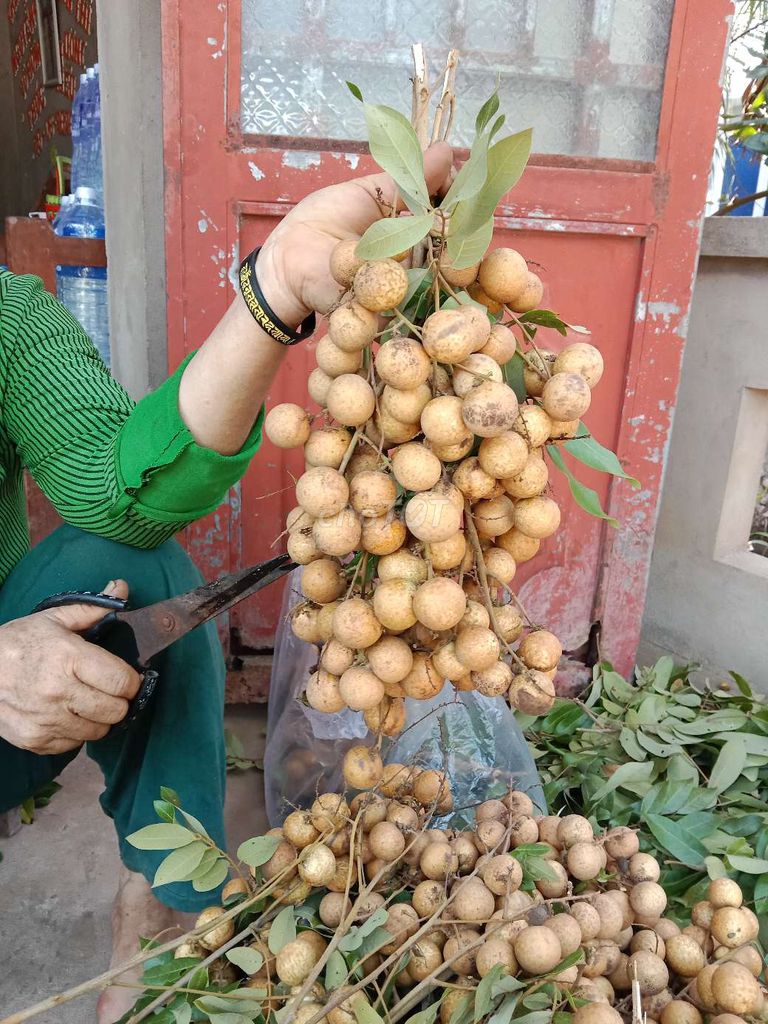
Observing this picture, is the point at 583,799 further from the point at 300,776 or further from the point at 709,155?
the point at 709,155

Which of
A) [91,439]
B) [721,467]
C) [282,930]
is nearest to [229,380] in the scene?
[91,439]

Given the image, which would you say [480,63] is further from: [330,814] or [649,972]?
[649,972]

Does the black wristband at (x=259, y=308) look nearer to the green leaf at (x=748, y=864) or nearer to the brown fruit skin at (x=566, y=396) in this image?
the brown fruit skin at (x=566, y=396)

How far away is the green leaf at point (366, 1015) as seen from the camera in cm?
84

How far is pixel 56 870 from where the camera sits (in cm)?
166

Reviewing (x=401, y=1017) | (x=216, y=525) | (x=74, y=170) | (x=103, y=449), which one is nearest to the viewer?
(x=401, y=1017)

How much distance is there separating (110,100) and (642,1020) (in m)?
2.21

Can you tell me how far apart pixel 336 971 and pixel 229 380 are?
707mm

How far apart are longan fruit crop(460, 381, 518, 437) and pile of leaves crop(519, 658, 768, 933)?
677mm

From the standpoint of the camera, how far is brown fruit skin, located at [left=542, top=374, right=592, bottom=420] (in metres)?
0.78

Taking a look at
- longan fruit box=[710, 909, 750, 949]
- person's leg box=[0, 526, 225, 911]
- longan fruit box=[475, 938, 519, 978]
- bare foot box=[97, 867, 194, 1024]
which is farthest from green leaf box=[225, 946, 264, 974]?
longan fruit box=[710, 909, 750, 949]

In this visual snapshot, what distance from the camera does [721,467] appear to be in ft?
7.23

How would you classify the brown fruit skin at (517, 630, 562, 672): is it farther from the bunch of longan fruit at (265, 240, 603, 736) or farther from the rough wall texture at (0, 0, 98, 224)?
the rough wall texture at (0, 0, 98, 224)

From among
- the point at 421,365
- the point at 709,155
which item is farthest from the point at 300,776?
the point at 709,155
